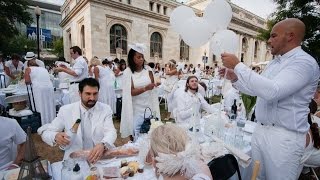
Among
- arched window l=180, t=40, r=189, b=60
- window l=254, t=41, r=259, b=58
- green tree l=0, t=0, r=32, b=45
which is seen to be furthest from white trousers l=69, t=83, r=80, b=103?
window l=254, t=41, r=259, b=58

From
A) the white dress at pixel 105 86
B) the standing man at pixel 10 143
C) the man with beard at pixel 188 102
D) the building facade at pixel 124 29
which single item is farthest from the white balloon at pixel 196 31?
the building facade at pixel 124 29

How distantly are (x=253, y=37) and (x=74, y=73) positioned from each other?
41508 mm

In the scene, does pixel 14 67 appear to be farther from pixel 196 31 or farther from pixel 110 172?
pixel 110 172

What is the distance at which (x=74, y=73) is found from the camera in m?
5.43

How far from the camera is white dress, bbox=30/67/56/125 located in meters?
5.58

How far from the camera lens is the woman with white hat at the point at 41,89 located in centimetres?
553

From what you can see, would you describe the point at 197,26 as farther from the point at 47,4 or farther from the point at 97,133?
the point at 47,4

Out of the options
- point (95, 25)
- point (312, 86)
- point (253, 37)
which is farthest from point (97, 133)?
point (253, 37)

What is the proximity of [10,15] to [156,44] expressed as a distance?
15.2 meters

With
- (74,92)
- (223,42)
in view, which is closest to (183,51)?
(74,92)

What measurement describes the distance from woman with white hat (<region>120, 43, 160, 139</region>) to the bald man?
5.55 feet

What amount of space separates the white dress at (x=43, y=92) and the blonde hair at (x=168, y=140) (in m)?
5.28

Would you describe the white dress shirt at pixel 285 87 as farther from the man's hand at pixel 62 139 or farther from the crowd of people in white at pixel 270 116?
the man's hand at pixel 62 139

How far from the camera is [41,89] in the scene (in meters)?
5.69
